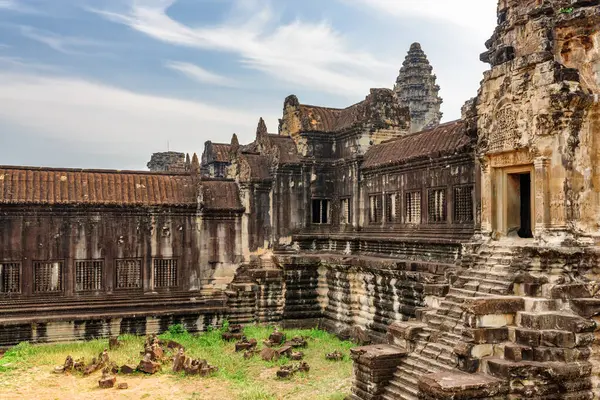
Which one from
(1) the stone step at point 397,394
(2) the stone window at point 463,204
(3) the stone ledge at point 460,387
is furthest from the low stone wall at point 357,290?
(3) the stone ledge at point 460,387

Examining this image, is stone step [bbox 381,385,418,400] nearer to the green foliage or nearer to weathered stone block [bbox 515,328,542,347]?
weathered stone block [bbox 515,328,542,347]

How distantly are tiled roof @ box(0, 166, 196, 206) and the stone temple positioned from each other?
2.6 inches

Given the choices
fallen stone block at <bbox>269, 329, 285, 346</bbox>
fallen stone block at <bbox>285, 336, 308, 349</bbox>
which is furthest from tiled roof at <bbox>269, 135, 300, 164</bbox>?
fallen stone block at <bbox>285, 336, 308, 349</bbox>

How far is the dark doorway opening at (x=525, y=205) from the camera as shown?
13664 millimetres

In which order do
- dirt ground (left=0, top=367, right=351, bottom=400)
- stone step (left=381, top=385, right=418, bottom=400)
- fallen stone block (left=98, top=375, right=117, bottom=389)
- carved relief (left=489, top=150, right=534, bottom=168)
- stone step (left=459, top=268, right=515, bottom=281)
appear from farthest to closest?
fallen stone block (left=98, top=375, right=117, bottom=389) < dirt ground (left=0, top=367, right=351, bottom=400) < carved relief (left=489, top=150, right=534, bottom=168) < stone step (left=459, top=268, right=515, bottom=281) < stone step (left=381, top=385, right=418, bottom=400)

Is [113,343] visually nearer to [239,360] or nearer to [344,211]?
[239,360]

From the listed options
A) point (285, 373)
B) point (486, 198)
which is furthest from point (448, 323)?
point (285, 373)

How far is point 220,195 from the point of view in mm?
23547

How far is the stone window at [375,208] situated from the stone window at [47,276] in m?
11.2

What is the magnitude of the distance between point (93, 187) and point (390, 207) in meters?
10.8

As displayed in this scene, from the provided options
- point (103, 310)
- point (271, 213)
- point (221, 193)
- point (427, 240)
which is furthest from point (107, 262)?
point (427, 240)

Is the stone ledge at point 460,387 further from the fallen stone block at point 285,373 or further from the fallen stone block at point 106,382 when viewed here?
the fallen stone block at point 106,382

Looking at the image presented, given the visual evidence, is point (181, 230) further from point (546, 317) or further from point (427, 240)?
point (546, 317)

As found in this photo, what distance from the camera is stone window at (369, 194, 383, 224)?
2147 centimetres
